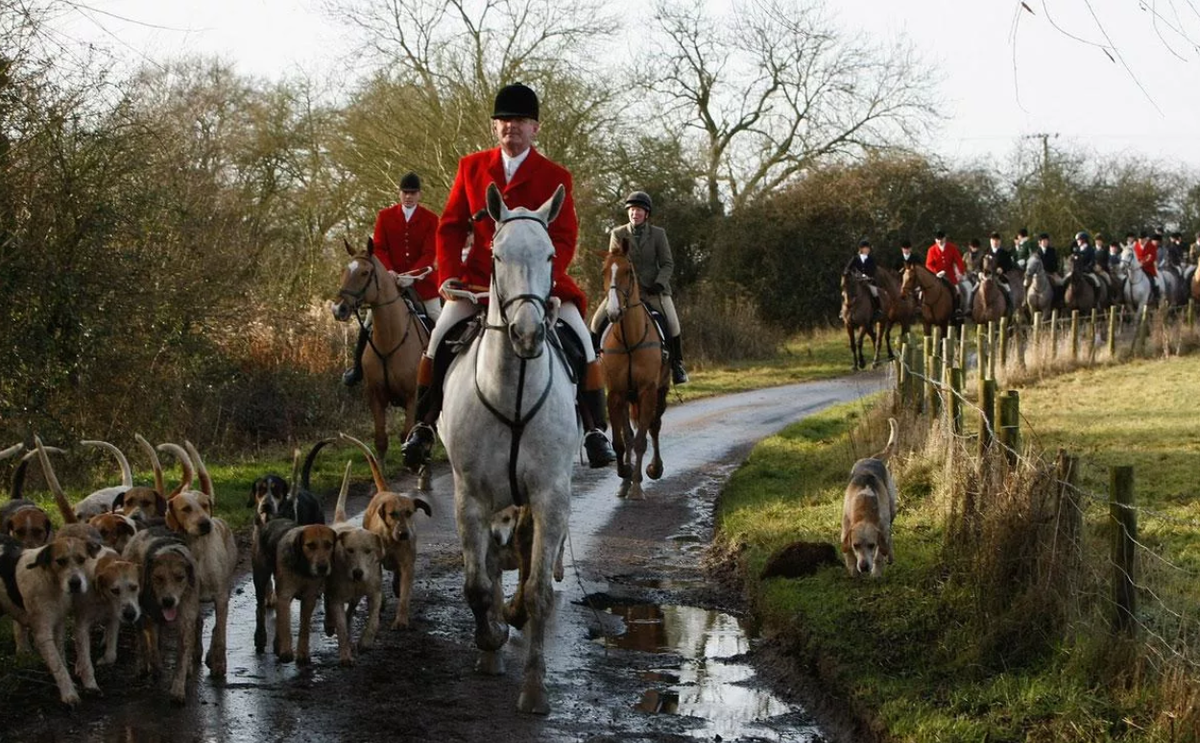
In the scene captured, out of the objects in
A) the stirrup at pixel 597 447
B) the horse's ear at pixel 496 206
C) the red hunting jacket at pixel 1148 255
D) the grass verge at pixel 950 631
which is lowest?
the grass verge at pixel 950 631

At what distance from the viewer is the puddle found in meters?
6.48

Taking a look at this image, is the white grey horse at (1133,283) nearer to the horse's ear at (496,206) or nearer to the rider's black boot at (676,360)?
the rider's black boot at (676,360)

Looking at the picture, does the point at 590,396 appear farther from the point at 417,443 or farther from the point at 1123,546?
the point at 1123,546

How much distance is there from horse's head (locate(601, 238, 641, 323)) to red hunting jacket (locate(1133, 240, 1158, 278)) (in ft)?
90.0


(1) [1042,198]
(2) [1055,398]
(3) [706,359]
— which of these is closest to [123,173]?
(2) [1055,398]

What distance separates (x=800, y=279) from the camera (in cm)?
3856

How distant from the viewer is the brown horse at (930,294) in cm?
2991

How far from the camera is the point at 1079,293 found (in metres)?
35.3

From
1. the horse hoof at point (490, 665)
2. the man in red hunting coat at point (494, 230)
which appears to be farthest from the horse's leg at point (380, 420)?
the horse hoof at point (490, 665)

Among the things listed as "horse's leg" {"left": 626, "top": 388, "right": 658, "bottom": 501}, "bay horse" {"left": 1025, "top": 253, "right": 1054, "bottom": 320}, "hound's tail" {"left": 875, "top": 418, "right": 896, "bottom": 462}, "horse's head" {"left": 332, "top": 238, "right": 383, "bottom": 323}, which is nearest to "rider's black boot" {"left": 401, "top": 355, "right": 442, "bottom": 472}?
"hound's tail" {"left": 875, "top": 418, "right": 896, "bottom": 462}

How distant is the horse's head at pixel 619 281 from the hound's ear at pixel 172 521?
6071 mm

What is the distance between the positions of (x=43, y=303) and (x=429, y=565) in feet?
12.4

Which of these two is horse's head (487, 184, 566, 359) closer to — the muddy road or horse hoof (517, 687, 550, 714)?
horse hoof (517, 687, 550, 714)

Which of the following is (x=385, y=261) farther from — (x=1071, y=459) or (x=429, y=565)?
(x=1071, y=459)
